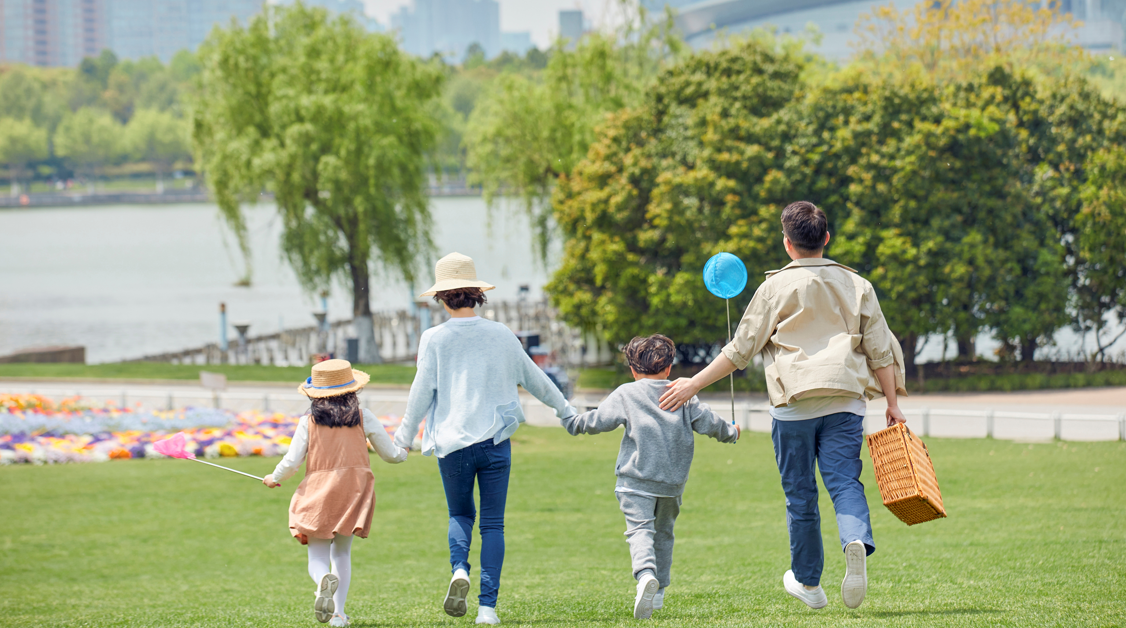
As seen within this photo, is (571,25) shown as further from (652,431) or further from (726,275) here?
(652,431)

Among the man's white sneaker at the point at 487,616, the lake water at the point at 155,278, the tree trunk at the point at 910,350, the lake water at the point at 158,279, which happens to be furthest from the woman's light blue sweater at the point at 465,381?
the lake water at the point at 155,278

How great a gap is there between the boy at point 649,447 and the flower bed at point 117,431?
9.03 m

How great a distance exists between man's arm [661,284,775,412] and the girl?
1.40 meters

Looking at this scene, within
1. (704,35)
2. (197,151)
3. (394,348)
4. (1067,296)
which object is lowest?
(394,348)

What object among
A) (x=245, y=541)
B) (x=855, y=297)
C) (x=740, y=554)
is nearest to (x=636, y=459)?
(x=855, y=297)

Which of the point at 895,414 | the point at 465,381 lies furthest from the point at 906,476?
the point at 465,381

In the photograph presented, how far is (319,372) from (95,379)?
18.9 m

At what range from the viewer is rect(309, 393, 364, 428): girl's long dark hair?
4.90 meters

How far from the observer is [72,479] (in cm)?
1223

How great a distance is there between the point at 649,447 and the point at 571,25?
3620 cm

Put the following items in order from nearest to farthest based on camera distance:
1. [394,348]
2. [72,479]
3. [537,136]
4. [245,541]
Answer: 1. [245,541]
2. [72,479]
3. [537,136]
4. [394,348]

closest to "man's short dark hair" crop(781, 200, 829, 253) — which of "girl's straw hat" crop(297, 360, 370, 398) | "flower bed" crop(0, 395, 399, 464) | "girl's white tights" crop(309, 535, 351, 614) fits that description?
"girl's straw hat" crop(297, 360, 370, 398)

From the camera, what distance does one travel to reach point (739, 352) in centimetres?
469

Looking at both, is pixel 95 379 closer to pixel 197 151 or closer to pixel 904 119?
pixel 197 151
